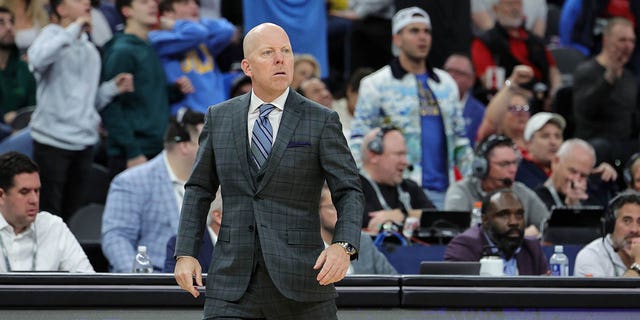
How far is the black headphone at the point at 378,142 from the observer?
9.94 meters

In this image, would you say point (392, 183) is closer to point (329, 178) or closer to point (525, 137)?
point (525, 137)

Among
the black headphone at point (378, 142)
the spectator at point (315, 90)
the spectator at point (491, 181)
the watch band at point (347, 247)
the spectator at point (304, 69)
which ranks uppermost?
the spectator at point (304, 69)

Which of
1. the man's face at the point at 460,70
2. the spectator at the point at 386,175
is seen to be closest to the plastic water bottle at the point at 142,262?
the spectator at the point at 386,175

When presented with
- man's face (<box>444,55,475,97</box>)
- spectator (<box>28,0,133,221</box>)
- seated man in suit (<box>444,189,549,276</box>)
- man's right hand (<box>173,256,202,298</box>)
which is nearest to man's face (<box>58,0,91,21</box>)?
spectator (<box>28,0,133,221</box>)

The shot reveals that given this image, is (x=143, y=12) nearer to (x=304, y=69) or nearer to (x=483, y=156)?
(x=304, y=69)

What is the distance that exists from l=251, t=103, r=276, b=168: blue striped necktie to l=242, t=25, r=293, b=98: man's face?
0.33ft

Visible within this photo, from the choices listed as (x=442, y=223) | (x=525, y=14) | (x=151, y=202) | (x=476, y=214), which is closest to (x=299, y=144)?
(x=442, y=223)

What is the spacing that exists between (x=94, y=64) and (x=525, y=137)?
365cm

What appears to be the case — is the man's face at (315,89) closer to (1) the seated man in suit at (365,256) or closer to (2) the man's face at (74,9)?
(2) the man's face at (74,9)

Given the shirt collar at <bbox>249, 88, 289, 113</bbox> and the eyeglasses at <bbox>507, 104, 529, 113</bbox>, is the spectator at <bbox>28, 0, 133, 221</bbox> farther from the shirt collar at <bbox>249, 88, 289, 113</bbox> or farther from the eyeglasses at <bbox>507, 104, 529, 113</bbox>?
the shirt collar at <bbox>249, 88, 289, 113</bbox>

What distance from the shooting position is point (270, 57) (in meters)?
4.95

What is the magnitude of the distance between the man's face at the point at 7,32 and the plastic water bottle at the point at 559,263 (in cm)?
566

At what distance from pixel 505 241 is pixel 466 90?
4.64 m

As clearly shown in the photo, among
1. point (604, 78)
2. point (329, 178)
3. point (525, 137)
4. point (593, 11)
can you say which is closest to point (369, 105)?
point (525, 137)
